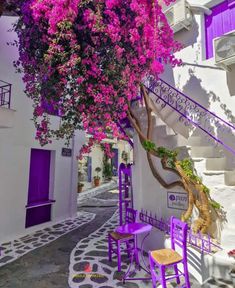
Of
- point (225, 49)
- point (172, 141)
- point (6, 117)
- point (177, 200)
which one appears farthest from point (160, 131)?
point (6, 117)

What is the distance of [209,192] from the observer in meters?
4.80

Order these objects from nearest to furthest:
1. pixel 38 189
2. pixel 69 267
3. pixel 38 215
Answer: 1. pixel 69 267
2. pixel 38 215
3. pixel 38 189

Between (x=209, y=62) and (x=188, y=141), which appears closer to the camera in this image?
(x=188, y=141)

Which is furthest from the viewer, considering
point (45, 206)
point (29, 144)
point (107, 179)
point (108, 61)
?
point (107, 179)

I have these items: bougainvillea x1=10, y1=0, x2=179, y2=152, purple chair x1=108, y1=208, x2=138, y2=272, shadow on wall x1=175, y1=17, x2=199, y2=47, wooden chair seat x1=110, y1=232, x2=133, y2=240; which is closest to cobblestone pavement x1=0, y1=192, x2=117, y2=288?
purple chair x1=108, y1=208, x2=138, y2=272

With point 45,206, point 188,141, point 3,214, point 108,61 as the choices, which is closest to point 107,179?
point 45,206

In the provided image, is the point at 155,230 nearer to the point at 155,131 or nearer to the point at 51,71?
the point at 155,131

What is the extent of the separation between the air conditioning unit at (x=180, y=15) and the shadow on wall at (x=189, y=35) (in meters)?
0.13

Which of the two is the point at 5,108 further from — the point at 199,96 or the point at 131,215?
the point at 199,96

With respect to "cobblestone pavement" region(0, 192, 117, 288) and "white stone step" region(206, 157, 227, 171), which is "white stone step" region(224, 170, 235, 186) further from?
"cobblestone pavement" region(0, 192, 117, 288)

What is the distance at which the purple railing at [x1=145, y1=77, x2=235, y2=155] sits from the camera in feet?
19.7

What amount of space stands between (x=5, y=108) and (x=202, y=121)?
211 inches

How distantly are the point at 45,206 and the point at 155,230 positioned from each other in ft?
14.9

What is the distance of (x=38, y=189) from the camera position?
8336 mm
